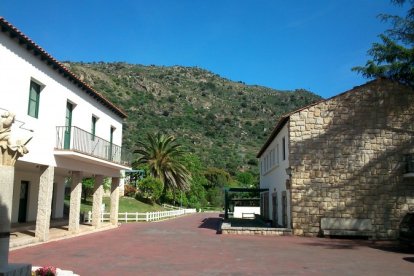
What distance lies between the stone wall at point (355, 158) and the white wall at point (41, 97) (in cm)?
1125

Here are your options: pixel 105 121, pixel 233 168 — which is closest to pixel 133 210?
pixel 105 121

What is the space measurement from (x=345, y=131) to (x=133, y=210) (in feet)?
79.0

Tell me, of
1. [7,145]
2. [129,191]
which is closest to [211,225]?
[129,191]

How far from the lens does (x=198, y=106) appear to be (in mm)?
102812

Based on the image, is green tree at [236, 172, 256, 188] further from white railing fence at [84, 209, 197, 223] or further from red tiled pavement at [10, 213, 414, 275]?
red tiled pavement at [10, 213, 414, 275]

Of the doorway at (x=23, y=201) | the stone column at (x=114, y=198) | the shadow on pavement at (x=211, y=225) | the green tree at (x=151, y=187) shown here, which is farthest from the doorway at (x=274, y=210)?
the green tree at (x=151, y=187)

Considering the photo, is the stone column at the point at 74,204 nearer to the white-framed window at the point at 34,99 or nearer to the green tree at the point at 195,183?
the white-framed window at the point at 34,99

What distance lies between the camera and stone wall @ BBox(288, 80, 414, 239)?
20891mm

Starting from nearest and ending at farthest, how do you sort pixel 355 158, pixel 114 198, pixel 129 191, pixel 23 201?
1. pixel 355 158
2. pixel 23 201
3. pixel 114 198
4. pixel 129 191

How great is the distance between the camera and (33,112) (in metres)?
16.1

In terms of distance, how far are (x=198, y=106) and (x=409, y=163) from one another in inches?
3278

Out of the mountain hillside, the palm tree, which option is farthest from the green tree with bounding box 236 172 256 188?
the palm tree

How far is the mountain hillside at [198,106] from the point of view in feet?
281

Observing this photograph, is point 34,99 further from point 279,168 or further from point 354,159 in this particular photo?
point 354,159
